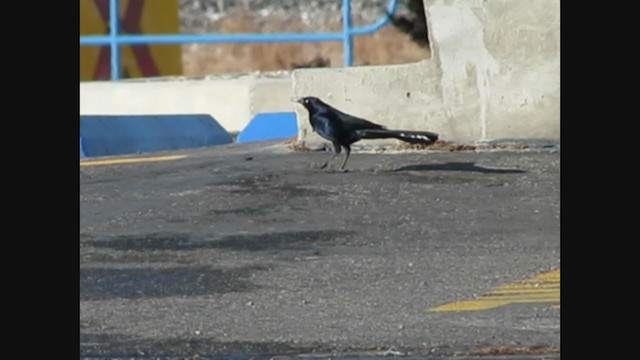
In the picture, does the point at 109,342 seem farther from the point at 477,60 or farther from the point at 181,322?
the point at 477,60

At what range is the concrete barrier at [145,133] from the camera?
46.3ft

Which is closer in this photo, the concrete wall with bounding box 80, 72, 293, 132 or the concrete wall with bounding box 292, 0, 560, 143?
the concrete wall with bounding box 292, 0, 560, 143

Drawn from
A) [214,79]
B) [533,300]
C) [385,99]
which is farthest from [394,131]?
[214,79]

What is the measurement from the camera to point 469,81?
11672 millimetres

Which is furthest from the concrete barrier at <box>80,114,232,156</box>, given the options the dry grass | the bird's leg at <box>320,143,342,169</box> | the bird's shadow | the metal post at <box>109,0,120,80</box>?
the dry grass

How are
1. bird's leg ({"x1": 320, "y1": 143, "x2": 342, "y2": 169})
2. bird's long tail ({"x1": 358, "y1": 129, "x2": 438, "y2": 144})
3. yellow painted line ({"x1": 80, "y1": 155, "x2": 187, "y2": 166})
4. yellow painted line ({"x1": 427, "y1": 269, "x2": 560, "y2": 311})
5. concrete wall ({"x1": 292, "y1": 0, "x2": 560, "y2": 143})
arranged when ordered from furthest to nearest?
yellow painted line ({"x1": 80, "y1": 155, "x2": 187, "y2": 166}), concrete wall ({"x1": 292, "y1": 0, "x2": 560, "y2": 143}), bird's long tail ({"x1": 358, "y1": 129, "x2": 438, "y2": 144}), bird's leg ({"x1": 320, "y1": 143, "x2": 342, "y2": 169}), yellow painted line ({"x1": 427, "y1": 269, "x2": 560, "y2": 311})

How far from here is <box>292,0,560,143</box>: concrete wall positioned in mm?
11477

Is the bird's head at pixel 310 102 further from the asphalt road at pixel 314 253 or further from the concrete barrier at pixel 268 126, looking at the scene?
the concrete barrier at pixel 268 126

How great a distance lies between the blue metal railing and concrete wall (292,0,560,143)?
120 inches

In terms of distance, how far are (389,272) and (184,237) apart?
1.41 metres

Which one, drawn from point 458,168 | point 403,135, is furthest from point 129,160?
point 458,168

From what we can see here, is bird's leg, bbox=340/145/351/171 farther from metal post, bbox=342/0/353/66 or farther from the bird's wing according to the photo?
metal post, bbox=342/0/353/66

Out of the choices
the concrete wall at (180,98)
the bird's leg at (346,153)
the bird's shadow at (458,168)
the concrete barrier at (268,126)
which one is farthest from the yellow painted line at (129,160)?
the concrete wall at (180,98)
